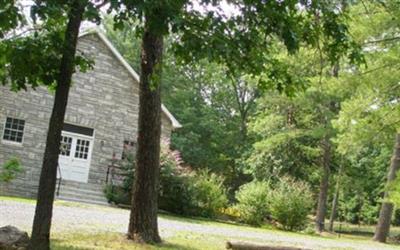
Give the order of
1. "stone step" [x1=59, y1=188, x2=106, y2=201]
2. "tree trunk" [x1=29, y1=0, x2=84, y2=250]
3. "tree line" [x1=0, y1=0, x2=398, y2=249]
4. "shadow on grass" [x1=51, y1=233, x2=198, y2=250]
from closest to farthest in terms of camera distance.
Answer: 1. "tree line" [x1=0, y1=0, x2=398, y2=249]
2. "tree trunk" [x1=29, y1=0, x2=84, y2=250]
3. "shadow on grass" [x1=51, y1=233, x2=198, y2=250]
4. "stone step" [x1=59, y1=188, x2=106, y2=201]

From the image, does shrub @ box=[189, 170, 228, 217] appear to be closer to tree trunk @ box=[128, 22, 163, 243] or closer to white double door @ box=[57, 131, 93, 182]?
white double door @ box=[57, 131, 93, 182]

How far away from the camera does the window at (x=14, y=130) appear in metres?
20.9

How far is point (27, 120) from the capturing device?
21.0 m

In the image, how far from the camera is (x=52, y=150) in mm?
6203

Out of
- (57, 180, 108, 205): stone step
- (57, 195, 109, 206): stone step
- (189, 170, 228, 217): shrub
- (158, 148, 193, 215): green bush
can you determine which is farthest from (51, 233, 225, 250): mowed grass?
(57, 180, 108, 205): stone step

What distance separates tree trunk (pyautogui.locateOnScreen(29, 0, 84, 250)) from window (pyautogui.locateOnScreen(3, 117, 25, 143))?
15583 mm

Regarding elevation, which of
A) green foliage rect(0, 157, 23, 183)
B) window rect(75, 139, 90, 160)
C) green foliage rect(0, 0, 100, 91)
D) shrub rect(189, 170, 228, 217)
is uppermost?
green foliage rect(0, 0, 100, 91)

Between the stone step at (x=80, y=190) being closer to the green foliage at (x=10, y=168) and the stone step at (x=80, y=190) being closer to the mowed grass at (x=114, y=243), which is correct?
the mowed grass at (x=114, y=243)

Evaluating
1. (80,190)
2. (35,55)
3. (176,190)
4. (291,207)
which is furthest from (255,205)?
(35,55)

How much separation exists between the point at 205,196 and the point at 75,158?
575cm

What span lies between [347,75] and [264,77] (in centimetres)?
765

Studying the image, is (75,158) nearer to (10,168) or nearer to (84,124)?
(84,124)

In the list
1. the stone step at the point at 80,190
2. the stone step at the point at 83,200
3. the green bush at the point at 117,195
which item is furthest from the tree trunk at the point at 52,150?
the stone step at the point at 80,190

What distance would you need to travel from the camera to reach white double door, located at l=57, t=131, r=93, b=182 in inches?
850
